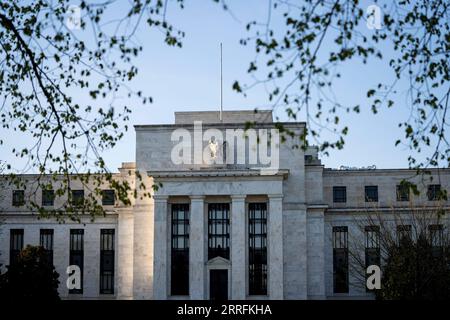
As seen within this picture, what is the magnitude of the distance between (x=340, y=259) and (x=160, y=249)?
48.8 feet

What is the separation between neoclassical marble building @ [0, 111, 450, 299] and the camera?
5847 cm

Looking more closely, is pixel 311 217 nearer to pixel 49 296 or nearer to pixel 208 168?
pixel 208 168

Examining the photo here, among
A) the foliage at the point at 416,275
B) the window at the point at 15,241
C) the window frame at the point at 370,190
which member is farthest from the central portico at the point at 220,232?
the window at the point at 15,241

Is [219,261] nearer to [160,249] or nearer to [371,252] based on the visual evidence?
[160,249]

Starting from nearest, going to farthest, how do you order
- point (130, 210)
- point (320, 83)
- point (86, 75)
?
point (320, 83) → point (86, 75) → point (130, 210)

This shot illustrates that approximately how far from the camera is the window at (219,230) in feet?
193

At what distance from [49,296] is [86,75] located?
3229cm

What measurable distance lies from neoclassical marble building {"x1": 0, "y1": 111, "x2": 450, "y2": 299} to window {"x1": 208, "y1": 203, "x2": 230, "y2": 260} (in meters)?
0.08

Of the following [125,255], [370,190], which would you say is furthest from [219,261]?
[370,190]

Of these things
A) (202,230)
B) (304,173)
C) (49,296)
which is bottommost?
(49,296)

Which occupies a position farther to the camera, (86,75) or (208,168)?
(208,168)
